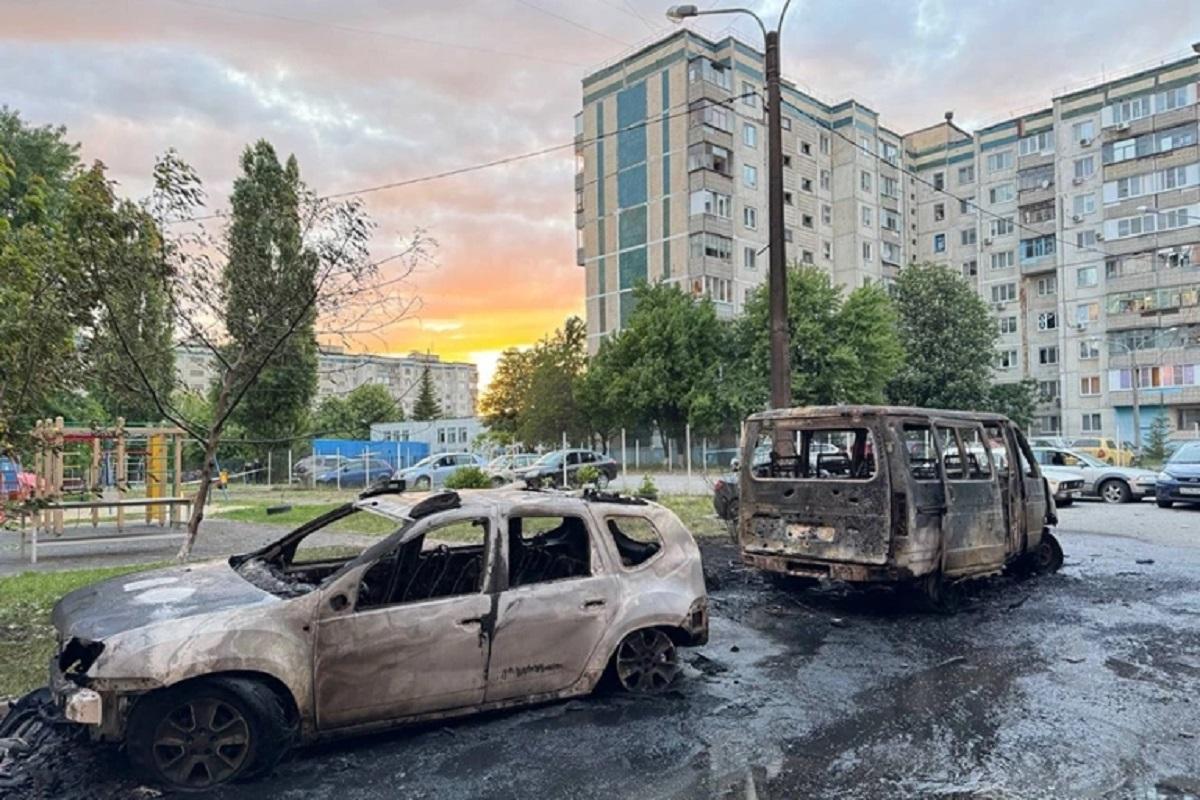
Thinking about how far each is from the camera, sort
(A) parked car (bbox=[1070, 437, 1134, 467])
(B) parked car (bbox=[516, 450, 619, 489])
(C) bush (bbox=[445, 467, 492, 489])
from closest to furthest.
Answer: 1. (C) bush (bbox=[445, 467, 492, 489])
2. (B) parked car (bbox=[516, 450, 619, 489])
3. (A) parked car (bbox=[1070, 437, 1134, 467])

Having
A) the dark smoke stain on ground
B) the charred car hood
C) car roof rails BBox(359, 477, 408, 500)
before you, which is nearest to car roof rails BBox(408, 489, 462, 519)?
car roof rails BBox(359, 477, 408, 500)

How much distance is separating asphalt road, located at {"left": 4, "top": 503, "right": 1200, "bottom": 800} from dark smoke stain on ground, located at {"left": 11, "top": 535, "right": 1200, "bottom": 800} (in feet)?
0.05

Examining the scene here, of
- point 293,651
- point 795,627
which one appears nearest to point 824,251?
point 795,627

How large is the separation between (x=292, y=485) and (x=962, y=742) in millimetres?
35136

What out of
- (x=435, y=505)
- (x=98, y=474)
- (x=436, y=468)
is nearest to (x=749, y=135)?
(x=436, y=468)

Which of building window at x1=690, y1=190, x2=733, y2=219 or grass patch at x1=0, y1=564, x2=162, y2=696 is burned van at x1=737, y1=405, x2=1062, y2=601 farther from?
building window at x1=690, y1=190, x2=733, y2=219

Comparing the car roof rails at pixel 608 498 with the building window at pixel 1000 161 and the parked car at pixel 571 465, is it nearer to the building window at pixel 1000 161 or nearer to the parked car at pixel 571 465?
the parked car at pixel 571 465

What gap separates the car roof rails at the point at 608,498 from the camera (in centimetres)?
564

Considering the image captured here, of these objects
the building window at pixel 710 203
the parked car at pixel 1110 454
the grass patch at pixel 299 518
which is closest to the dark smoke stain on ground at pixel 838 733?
the grass patch at pixel 299 518

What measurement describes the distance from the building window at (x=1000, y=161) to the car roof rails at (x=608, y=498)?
220 ft

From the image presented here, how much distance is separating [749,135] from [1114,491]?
36.8 metres

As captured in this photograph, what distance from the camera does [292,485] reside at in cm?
3575

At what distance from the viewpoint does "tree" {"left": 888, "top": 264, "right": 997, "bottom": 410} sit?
149 ft

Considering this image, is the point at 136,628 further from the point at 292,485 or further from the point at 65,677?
the point at 292,485
